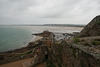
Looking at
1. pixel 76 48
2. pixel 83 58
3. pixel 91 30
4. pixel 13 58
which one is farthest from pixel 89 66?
pixel 13 58

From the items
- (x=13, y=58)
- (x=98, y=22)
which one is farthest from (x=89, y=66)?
(x=13, y=58)

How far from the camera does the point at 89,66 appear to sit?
4340 mm

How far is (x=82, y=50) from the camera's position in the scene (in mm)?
4742

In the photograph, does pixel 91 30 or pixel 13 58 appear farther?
pixel 13 58

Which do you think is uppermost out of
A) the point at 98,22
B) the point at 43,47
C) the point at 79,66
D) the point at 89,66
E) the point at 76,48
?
the point at 98,22

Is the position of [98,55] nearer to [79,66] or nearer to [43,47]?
[79,66]

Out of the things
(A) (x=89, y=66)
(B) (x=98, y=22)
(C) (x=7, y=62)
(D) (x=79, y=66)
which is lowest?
(C) (x=7, y=62)

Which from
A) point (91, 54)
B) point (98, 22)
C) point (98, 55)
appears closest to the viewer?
point (98, 55)

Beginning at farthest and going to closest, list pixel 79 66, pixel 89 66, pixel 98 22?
pixel 98 22
pixel 79 66
pixel 89 66

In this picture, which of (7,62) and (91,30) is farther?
(7,62)

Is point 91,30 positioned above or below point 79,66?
above

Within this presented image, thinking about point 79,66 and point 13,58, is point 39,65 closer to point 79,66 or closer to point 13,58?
point 13,58

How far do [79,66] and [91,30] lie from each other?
7.60 m

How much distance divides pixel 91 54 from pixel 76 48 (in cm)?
144
